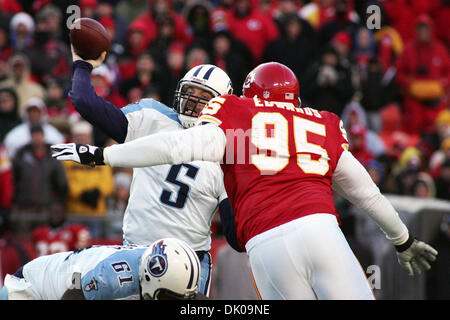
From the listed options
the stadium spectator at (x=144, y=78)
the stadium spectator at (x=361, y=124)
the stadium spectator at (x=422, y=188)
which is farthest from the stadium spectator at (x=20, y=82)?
the stadium spectator at (x=422, y=188)

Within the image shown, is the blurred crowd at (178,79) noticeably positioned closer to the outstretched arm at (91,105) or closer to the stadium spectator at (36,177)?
the stadium spectator at (36,177)

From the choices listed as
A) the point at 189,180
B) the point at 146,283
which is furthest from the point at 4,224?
the point at 146,283

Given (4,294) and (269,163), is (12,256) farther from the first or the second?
(269,163)

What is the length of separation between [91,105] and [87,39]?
0.42m

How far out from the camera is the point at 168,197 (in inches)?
207

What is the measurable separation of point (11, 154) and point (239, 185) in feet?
17.6

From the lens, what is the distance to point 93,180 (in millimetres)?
9242

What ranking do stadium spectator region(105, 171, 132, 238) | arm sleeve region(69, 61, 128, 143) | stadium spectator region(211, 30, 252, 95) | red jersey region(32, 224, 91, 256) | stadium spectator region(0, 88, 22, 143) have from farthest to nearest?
stadium spectator region(211, 30, 252, 95) < stadium spectator region(0, 88, 22, 143) < stadium spectator region(105, 171, 132, 238) < red jersey region(32, 224, 91, 256) < arm sleeve region(69, 61, 128, 143)

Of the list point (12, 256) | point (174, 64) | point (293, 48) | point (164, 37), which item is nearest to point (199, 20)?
point (164, 37)

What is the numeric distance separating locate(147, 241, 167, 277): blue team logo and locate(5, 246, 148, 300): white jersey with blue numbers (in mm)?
201

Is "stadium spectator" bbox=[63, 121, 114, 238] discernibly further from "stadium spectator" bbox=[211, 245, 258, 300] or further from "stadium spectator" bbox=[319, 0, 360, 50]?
"stadium spectator" bbox=[319, 0, 360, 50]

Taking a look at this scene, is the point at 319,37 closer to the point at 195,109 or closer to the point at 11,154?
the point at 11,154

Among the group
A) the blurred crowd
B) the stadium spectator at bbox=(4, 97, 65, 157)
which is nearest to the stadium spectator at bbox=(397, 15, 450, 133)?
the blurred crowd

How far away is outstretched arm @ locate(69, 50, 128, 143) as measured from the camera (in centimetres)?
511
